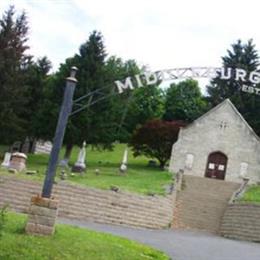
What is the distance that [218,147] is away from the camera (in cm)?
4578

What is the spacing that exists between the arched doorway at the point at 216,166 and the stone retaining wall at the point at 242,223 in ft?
57.5

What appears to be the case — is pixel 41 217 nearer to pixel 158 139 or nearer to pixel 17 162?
pixel 17 162

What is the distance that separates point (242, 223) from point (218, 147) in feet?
66.3

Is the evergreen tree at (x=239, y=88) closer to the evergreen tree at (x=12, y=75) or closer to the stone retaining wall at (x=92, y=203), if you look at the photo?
the evergreen tree at (x=12, y=75)

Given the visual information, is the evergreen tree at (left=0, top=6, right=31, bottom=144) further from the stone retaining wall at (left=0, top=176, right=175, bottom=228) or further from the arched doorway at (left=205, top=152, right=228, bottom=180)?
the stone retaining wall at (left=0, top=176, right=175, bottom=228)

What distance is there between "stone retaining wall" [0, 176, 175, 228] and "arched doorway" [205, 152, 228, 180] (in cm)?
2062

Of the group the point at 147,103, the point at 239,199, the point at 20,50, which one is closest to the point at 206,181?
the point at 239,199

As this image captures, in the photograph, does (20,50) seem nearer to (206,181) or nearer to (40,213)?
(206,181)

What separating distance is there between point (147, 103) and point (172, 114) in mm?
3594

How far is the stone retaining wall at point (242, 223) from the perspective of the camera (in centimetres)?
2458

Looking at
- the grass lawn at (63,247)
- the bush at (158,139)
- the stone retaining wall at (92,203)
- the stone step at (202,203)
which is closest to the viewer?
the grass lawn at (63,247)

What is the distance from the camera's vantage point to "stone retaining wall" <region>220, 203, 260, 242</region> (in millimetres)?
24578

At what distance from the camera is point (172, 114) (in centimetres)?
7294

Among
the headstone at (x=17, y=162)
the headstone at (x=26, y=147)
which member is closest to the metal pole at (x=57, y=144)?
the headstone at (x=17, y=162)
